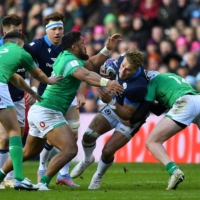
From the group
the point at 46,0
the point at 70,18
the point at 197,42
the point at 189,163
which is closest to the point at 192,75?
the point at 197,42

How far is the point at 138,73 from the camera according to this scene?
12461mm

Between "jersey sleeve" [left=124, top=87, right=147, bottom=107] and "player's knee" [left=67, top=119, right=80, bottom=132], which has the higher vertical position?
"jersey sleeve" [left=124, top=87, right=147, bottom=107]

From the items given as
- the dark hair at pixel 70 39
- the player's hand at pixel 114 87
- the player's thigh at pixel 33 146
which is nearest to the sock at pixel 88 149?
the player's thigh at pixel 33 146

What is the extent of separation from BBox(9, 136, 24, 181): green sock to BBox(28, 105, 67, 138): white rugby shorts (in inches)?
17.9

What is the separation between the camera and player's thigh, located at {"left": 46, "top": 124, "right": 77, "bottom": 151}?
38.9ft

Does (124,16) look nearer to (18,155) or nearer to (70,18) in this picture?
(70,18)

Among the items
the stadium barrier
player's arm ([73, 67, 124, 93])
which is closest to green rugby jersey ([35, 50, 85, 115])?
player's arm ([73, 67, 124, 93])

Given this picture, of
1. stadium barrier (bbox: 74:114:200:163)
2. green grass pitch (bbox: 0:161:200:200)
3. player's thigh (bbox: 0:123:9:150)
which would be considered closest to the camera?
green grass pitch (bbox: 0:161:200:200)

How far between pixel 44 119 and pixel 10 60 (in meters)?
1.01

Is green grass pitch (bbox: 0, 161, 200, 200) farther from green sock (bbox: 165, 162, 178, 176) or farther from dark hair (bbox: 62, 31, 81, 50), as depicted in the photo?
dark hair (bbox: 62, 31, 81, 50)

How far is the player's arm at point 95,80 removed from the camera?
11391 mm

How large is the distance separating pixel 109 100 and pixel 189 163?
6678 mm

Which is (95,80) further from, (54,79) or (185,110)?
(185,110)

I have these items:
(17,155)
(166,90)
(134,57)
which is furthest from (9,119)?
(166,90)
